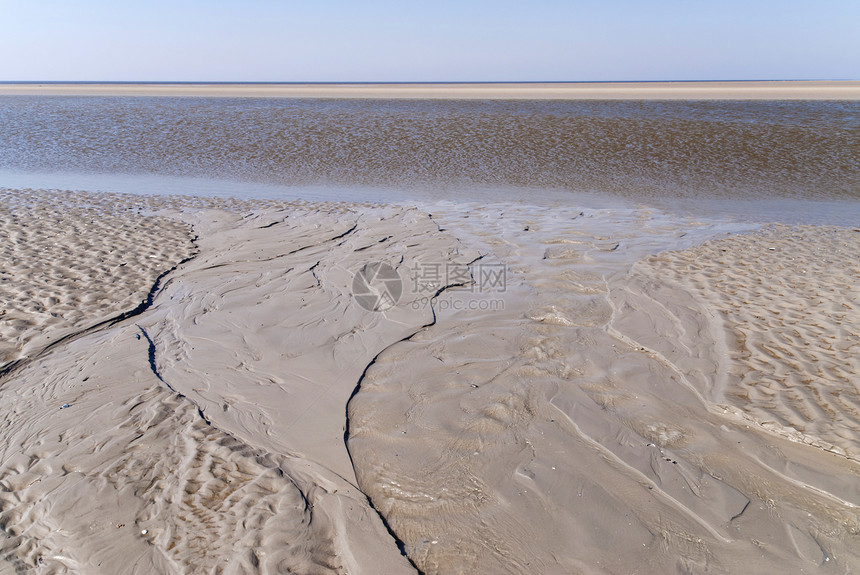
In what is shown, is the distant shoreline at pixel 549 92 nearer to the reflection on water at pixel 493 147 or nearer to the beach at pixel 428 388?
the reflection on water at pixel 493 147

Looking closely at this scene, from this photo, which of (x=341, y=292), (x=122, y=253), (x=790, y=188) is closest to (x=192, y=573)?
(x=341, y=292)

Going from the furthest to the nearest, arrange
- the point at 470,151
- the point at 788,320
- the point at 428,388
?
1. the point at 470,151
2. the point at 788,320
3. the point at 428,388

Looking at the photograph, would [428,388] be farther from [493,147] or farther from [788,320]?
[493,147]

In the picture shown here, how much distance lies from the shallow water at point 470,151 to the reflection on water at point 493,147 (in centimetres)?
6

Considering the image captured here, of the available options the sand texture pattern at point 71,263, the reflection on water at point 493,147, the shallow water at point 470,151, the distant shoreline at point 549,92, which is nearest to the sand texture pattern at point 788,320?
the shallow water at point 470,151

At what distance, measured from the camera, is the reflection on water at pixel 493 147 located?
41.5 ft

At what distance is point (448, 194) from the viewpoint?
37.2ft

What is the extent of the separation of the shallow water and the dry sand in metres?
5.56

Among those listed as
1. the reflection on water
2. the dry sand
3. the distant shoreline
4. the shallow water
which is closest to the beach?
the dry sand

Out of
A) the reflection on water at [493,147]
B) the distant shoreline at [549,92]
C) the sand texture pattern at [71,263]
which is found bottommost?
the distant shoreline at [549,92]

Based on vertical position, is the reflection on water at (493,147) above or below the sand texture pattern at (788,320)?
below

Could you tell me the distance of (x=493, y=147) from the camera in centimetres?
1608

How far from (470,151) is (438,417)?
42.7 ft

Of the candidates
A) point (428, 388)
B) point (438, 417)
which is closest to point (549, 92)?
point (428, 388)
